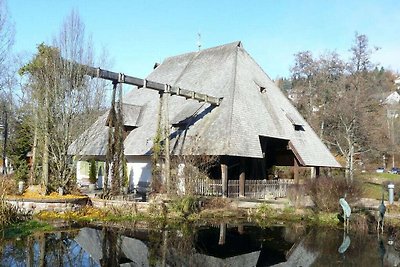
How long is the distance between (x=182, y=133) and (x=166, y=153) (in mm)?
3669

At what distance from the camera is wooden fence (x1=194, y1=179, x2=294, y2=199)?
20250mm

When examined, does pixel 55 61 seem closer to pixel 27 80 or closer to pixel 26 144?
pixel 27 80

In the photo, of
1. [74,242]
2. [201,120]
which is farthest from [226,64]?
[74,242]

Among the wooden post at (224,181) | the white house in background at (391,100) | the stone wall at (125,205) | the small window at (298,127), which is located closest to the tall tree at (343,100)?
the white house in background at (391,100)

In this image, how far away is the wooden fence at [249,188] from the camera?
2025cm

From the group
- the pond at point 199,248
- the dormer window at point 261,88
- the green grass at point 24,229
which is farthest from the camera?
the dormer window at point 261,88

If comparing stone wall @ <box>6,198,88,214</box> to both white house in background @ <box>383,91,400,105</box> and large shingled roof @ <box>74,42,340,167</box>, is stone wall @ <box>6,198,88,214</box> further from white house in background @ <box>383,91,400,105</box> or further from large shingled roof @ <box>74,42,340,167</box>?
white house in background @ <box>383,91,400,105</box>

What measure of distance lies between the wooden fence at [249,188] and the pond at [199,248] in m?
5.03

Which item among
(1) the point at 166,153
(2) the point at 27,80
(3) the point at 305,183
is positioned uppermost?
(2) the point at 27,80

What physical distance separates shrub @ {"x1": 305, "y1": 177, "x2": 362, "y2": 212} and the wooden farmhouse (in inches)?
172

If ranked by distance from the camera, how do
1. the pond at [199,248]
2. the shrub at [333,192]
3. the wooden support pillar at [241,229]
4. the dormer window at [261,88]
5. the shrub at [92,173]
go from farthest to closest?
the shrub at [92,173] → the dormer window at [261,88] → the shrub at [333,192] → the wooden support pillar at [241,229] → the pond at [199,248]

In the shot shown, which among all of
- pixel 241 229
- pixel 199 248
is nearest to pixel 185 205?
pixel 241 229

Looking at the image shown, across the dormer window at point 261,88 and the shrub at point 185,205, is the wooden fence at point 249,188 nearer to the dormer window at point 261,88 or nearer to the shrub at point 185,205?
the shrub at point 185,205

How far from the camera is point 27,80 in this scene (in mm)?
21766
